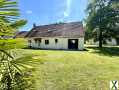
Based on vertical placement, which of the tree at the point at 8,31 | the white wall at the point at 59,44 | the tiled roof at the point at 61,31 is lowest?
the white wall at the point at 59,44

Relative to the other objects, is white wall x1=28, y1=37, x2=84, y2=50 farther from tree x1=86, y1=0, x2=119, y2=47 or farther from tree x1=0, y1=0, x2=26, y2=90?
tree x1=0, y1=0, x2=26, y2=90

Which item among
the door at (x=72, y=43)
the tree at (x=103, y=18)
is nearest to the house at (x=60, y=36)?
the door at (x=72, y=43)

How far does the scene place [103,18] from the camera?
138 ft

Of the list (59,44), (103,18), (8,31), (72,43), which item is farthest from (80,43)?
(8,31)

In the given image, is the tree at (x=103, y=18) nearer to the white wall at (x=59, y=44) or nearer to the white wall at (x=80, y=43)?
the white wall at (x=80, y=43)

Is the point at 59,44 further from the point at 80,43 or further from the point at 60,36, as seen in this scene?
the point at 80,43

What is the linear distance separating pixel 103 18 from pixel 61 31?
7.85m

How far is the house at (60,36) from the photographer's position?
4259cm

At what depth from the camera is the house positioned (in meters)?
42.6

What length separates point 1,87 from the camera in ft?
11.1

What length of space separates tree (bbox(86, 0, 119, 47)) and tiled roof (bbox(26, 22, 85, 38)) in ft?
7.28

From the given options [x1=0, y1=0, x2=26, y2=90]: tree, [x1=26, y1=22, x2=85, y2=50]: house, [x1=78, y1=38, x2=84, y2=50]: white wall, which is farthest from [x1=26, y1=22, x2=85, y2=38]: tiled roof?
[x1=0, y1=0, x2=26, y2=90]: tree

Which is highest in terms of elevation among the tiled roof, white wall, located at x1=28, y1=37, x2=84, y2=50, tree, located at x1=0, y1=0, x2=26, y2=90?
the tiled roof

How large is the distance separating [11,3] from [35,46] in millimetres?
46375
